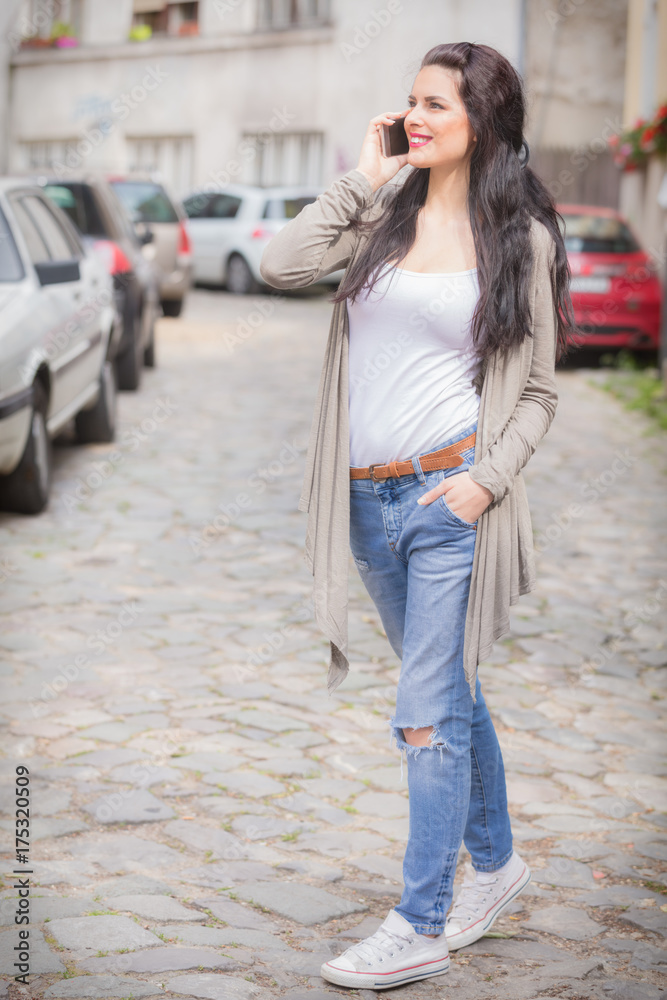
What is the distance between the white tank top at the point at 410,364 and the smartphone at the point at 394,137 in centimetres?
30

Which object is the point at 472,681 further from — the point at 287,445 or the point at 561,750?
the point at 287,445

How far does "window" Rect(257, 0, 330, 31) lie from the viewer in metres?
24.3

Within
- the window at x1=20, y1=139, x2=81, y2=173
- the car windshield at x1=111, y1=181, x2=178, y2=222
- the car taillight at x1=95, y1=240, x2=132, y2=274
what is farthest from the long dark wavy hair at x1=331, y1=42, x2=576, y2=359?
the window at x1=20, y1=139, x2=81, y2=173

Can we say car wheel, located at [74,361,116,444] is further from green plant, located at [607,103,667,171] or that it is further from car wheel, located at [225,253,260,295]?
car wheel, located at [225,253,260,295]

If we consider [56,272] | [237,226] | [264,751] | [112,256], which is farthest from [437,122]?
[237,226]

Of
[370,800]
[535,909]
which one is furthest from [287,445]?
[535,909]

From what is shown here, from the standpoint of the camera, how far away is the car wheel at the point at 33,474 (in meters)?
6.55

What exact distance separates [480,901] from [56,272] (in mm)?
4835

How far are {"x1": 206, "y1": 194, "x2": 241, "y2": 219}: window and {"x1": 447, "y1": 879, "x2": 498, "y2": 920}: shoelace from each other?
57.4ft

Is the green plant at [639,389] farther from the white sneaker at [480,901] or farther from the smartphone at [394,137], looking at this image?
the smartphone at [394,137]

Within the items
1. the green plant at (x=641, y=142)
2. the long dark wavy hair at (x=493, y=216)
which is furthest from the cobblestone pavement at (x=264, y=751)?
the green plant at (x=641, y=142)

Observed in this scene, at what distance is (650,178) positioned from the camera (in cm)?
1548

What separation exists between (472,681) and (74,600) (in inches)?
125

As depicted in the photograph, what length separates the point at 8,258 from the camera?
6801mm
